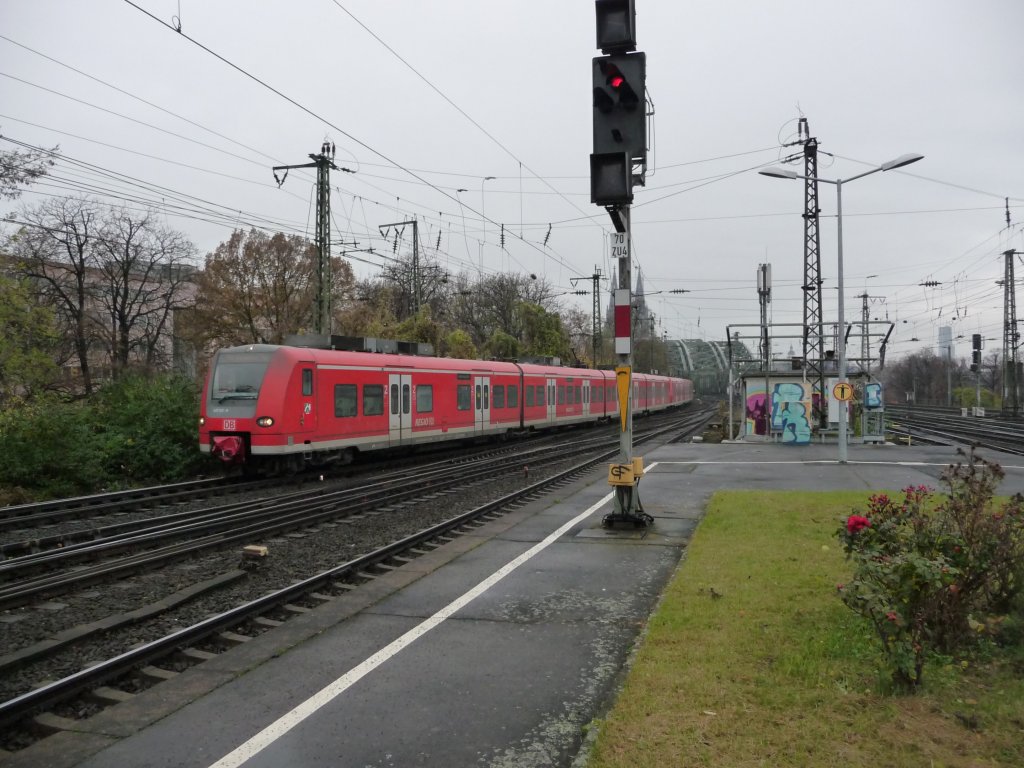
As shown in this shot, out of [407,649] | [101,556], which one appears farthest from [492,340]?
[407,649]

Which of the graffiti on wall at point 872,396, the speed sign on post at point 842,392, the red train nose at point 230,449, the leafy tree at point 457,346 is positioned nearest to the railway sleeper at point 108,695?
the red train nose at point 230,449

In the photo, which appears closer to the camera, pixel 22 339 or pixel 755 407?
pixel 22 339

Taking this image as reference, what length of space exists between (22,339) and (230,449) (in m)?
7.54

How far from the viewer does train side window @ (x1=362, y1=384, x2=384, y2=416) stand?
18.0 m

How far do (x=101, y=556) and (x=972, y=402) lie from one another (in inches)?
2873

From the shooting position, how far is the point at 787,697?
14.7 ft

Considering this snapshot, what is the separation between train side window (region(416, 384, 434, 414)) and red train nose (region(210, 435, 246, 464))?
5933mm

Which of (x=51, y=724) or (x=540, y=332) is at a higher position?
(x=540, y=332)

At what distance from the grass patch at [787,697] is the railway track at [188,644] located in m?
3.30

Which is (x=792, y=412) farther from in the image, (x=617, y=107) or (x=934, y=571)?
(x=934, y=571)

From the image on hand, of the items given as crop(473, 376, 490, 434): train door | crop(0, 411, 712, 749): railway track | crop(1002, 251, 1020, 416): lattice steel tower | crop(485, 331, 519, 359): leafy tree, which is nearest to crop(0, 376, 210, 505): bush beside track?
crop(0, 411, 712, 749): railway track

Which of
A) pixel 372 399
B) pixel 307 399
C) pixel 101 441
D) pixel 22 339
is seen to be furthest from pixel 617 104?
pixel 22 339

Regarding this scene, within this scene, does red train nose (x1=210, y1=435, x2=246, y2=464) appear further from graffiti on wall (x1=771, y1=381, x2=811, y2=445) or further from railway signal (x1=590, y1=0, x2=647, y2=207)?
graffiti on wall (x1=771, y1=381, x2=811, y2=445)

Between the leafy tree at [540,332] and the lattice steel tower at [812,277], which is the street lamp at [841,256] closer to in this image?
the lattice steel tower at [812,277]
